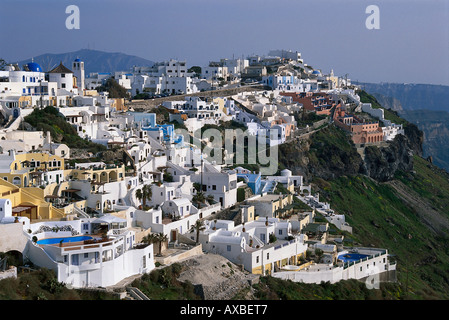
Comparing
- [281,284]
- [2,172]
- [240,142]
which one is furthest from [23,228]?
[240,142]

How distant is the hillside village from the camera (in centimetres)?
2084

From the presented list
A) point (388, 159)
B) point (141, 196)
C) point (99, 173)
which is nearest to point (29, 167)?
point (99, 173)

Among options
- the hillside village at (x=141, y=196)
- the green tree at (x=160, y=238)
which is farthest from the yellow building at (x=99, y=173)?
the green tree at (x=160, y=238)

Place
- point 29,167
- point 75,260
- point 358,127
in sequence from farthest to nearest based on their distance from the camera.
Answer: point 358,127 < point 29,167 < point 75,260

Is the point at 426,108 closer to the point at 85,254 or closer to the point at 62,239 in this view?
the point at 62,239

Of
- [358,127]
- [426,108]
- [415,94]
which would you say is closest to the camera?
[358,127]

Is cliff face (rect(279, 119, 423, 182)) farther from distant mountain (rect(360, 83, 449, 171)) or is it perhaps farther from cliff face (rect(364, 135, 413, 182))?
distant mountain (rect(360, 83, 449, 171))

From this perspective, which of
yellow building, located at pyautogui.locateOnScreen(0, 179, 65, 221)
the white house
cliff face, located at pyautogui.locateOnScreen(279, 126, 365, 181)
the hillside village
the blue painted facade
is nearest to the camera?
the white house

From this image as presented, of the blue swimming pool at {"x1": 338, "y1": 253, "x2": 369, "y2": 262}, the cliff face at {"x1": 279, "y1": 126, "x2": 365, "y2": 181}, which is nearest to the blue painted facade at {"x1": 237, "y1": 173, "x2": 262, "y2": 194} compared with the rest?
the blue swimming pool at {"x1": 338, "y1": 253, "x2": 369, "y2": 262}

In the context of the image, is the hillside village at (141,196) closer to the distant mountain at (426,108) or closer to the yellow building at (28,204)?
the yellow building at (28,204)

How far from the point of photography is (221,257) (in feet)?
78.4

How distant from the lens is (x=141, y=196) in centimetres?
2694

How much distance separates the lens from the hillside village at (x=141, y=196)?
68.4 feet

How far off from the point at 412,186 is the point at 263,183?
25245 mm
